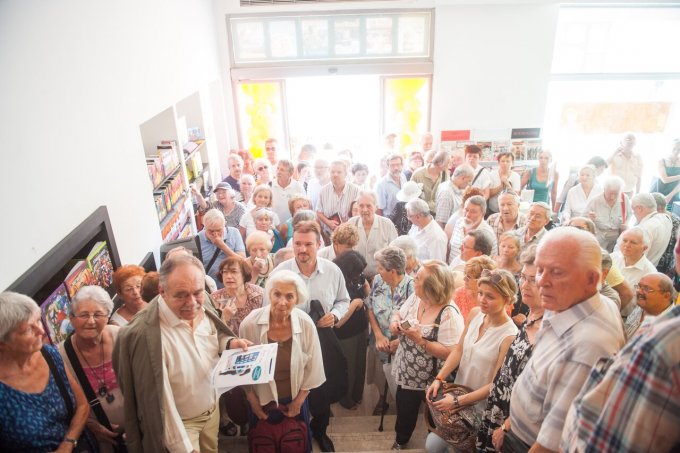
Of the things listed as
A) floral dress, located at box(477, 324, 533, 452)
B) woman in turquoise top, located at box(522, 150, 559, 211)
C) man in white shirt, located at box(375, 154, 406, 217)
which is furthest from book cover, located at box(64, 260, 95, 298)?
woman in turquoise top, located at box(522, 150, 559, 211)

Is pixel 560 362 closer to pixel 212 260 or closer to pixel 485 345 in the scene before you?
→ pixel 485 345

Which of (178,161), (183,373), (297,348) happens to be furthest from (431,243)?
(178,161)

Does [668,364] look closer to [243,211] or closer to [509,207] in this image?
[509,207]

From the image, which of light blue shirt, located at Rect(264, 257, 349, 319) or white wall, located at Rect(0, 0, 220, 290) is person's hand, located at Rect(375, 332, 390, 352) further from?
white wall, located at Rect(0, 0, 220, 290)

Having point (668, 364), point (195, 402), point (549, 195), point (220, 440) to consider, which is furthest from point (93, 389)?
point (549, 195)

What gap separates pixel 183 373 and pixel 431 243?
2926 mm

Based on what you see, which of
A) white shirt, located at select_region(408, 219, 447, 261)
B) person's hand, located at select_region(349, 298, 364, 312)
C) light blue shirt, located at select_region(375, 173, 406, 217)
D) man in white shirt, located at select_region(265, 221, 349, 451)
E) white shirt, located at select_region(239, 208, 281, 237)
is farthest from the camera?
light blue shirt, located at select_region(375, 173, 406, 217)

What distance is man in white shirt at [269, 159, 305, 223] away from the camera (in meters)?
5.92

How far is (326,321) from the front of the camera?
10.8ft

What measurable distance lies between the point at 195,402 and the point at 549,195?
21.1 feet

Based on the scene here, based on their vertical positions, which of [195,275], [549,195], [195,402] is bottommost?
[549,195]

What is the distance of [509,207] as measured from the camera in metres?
4.71

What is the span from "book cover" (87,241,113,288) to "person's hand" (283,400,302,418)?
5.77 ft

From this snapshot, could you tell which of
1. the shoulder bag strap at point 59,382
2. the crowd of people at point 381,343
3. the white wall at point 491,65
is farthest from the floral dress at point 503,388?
the white wall at point 491,65
